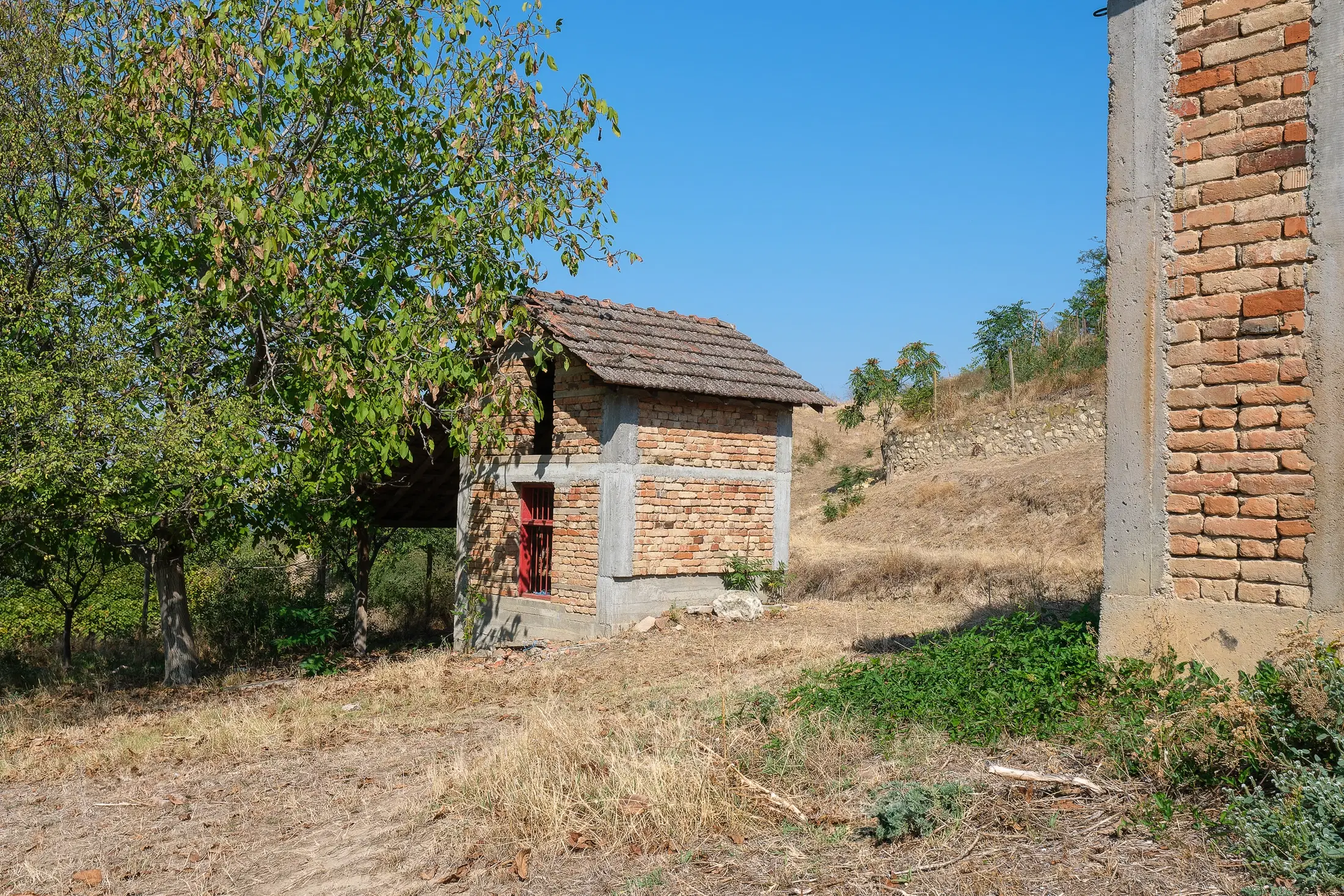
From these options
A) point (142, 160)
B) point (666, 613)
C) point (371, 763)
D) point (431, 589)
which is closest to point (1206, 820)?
point (371, 763)

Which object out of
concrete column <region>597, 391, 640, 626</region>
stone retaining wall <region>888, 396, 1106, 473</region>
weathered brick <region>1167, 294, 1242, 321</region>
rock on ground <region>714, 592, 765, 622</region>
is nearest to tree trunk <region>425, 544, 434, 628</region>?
concrete column <region>597, 391, 640, 626</region>

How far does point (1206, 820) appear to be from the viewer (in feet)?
13.5

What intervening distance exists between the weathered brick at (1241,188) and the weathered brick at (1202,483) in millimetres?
1604

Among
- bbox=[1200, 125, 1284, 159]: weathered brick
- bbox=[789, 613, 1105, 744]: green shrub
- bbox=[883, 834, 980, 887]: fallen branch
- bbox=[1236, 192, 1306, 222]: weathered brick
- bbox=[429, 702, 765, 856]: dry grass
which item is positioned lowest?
bbox=[429, 702, 765, 856]: dry grass

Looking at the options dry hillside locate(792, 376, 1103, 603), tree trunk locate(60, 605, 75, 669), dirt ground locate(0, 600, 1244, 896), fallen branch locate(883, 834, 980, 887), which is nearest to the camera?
fallen branch locate(883, 834, 980, 887)

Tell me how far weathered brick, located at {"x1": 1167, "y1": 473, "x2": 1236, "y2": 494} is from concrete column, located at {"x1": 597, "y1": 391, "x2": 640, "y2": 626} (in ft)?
27.6

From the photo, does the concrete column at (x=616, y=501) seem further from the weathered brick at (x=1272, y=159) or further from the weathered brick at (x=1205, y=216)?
the weathered brick at (x=1272, y=159)

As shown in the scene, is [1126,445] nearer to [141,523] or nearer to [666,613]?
[666,613]

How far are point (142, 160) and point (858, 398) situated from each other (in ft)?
78.6

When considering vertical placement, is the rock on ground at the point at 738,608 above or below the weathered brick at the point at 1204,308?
below

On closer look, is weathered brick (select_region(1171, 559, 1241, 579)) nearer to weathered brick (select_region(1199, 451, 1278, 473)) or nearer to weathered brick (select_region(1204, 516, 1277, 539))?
weathered brick (select_region(1204, 516, 1277, 539))

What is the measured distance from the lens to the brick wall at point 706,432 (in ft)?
45.3

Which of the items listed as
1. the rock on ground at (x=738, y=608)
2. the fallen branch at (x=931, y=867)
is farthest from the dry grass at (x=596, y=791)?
the rock on ground at (x=738, y=608)

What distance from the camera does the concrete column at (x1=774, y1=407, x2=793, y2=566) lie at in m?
15.4
